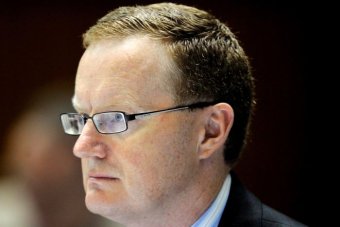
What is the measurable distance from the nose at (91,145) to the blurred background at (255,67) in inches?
54.0

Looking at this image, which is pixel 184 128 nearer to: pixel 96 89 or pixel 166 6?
pixel 96 89

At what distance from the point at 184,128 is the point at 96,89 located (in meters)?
0.27

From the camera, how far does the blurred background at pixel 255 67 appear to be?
10.4 ft

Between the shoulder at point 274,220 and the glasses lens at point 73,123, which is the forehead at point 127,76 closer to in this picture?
the glasses lens at point 73,123

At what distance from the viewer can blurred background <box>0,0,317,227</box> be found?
318cm

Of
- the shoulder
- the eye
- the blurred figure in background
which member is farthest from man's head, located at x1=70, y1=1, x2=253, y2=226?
the blurred figure in background

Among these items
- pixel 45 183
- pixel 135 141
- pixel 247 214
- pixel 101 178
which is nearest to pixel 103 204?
pixel 101 178

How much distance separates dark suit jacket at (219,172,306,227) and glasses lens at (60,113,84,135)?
500 mm

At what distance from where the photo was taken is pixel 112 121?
1.75 meters

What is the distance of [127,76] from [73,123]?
255 mm

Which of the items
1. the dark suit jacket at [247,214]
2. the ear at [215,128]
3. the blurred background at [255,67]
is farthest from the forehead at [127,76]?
the blurred background at [255,67]

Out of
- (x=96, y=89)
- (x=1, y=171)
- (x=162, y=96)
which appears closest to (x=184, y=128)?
(x=162, y=96)

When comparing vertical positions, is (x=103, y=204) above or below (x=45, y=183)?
above

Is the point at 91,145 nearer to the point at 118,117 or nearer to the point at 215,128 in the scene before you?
the point at 118,117
